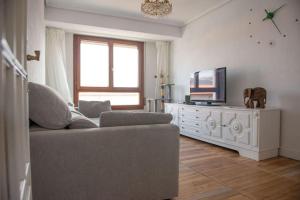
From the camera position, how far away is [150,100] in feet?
16.8

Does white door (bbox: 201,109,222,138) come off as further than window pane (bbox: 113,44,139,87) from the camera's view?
No

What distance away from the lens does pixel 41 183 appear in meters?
1.18

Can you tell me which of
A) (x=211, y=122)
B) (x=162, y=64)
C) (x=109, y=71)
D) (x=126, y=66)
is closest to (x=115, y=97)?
(x=109, y=71)

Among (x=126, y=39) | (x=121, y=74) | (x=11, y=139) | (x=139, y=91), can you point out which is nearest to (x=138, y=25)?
(x=126, y=39)

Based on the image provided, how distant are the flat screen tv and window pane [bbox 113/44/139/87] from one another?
1.84 metres

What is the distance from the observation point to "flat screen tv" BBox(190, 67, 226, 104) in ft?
10.9

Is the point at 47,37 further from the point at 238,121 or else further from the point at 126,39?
the point at 238,121

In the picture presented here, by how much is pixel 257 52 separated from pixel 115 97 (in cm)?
339

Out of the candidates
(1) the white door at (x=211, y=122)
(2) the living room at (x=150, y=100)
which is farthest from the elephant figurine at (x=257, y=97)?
(1) the white door at (x=211, y=122)

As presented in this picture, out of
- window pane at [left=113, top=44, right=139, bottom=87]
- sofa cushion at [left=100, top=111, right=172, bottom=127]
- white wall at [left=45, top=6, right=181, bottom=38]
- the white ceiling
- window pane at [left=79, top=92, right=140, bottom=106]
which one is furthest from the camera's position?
window pane at [left=113, top=44, right=139, bottom=87]

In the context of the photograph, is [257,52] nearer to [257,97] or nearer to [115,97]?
[257,97]

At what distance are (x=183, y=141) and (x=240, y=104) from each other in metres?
1.21

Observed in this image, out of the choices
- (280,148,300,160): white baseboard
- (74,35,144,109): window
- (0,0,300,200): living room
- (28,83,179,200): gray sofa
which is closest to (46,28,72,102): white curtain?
(0,0,300,200): living room

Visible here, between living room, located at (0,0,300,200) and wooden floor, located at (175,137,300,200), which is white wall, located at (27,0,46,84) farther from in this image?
wooden floor, located at (175,137,300,200)
